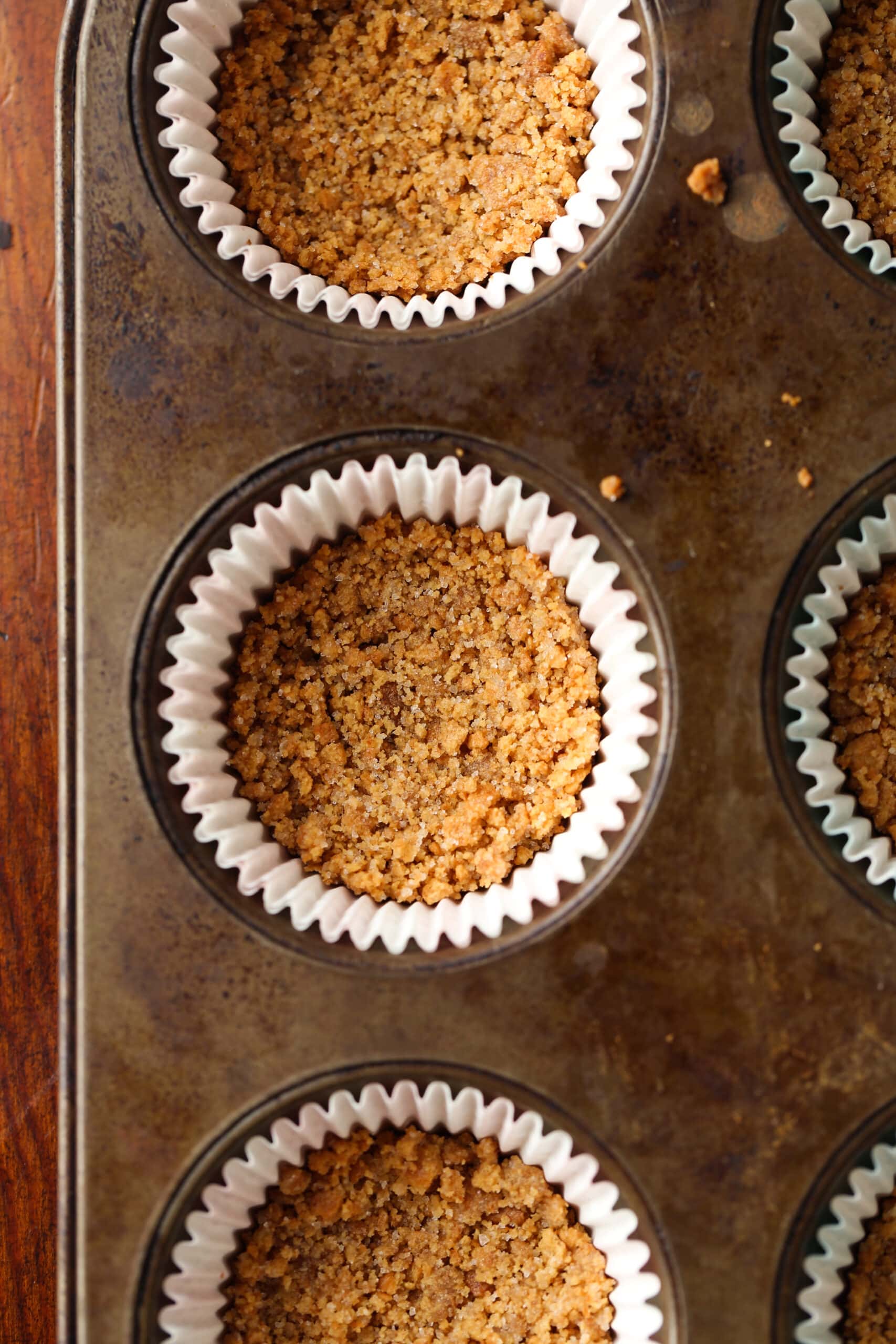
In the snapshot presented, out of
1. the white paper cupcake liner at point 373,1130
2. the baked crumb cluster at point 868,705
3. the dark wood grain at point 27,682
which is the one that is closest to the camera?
the white paper cupcake liner at point 373,1130

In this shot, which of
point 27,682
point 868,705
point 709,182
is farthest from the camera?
point 27,682

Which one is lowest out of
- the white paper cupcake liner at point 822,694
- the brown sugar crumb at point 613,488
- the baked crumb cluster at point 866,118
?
the white paper cupcake liner at point 822,694

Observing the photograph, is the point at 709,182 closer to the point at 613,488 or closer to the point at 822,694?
the point at 613,488

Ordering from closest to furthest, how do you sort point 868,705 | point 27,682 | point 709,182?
point 709,182 < point 868,705 < point 27,682

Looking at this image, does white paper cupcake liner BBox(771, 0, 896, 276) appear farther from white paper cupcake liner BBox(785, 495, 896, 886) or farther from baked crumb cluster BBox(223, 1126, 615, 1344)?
baked crumb cluster BBox(223, 1126, 615, 1344)

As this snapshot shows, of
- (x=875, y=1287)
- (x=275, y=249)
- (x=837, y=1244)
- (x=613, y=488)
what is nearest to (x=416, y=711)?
(x=613, y=488)

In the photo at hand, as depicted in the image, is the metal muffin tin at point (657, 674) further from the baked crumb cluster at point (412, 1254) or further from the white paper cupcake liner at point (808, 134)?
the baked crumb cluster at point (412, 1254)

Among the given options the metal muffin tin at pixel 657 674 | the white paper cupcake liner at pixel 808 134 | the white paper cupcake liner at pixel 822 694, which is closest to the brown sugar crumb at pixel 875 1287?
the metal muffin tin at pixel 657 674
